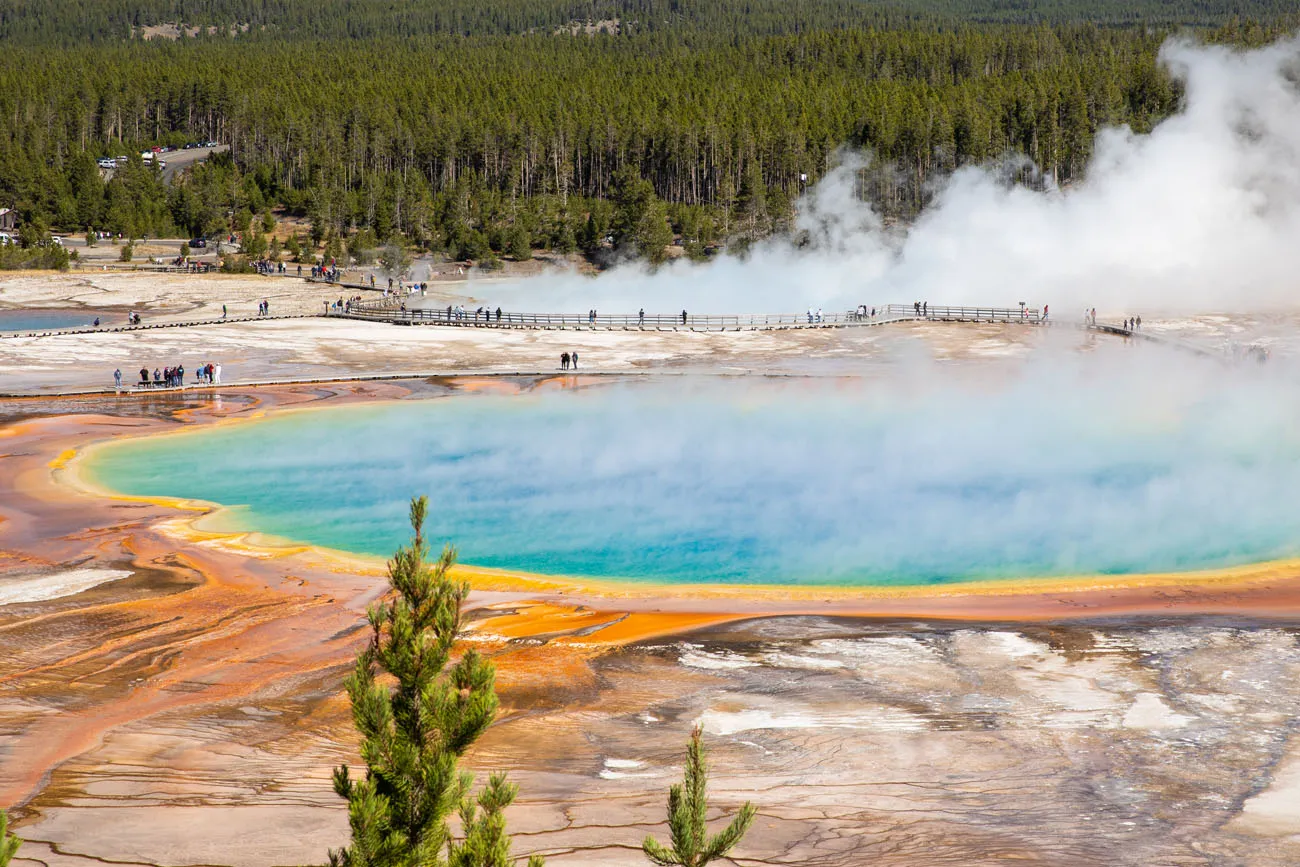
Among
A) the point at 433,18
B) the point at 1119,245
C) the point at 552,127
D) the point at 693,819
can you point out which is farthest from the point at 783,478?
the point at 433,18

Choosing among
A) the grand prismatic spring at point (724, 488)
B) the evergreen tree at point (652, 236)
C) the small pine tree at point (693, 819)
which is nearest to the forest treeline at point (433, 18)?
the grand prismatic spring at point (724, 488)

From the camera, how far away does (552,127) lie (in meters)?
98.8

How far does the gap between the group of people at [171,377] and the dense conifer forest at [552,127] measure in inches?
1657

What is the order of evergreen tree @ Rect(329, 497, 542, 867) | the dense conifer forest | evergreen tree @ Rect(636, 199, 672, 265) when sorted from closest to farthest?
evergreen tree @ Rect(329, 497, 542, 867)
evergreen tree @ Rect(636, 199, 672, 265)
the dense conifer forest

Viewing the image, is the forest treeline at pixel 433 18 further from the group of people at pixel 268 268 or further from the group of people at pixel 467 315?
the group of people at pixel 467 315

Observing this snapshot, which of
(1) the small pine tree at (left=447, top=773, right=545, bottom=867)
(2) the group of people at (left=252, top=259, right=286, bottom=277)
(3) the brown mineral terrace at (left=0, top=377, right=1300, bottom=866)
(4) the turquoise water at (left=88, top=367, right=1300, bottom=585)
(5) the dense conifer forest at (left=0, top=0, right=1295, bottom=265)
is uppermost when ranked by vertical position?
(5) the dense conifer forest at (left=0, top=0, right=1295, bottom=265)

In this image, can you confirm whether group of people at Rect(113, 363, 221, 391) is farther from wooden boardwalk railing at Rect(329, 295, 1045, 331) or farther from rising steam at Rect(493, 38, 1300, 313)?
rising steam at Rect(493, 38, 1300, 313)

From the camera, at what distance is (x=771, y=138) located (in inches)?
3578

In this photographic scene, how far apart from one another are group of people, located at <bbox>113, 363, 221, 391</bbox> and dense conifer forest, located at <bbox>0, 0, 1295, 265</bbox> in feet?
138

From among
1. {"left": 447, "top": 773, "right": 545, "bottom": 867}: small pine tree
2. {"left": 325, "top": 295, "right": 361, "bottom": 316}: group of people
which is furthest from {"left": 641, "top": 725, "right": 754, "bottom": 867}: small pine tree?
{"left": 325, "top": 295, "right": 361, "bottom": 316}: group of people

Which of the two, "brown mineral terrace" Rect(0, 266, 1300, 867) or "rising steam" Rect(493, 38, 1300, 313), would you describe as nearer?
"brown mineral terrace" Rect(0, 266, 1300, 867)

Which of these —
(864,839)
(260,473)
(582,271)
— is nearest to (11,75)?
(582,271)

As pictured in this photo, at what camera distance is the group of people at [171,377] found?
39906 mm

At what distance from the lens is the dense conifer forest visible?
8606 centimetres
